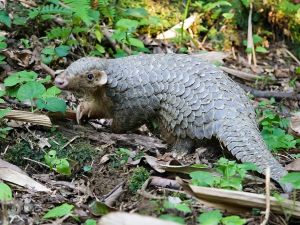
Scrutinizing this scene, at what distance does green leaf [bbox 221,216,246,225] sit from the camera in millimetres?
3139

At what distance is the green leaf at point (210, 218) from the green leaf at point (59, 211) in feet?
2.47

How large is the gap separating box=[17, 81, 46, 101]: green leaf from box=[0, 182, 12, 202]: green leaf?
1088mm

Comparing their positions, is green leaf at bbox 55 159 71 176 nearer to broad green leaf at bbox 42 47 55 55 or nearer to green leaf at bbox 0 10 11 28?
broad green leaf at bbox 42 47 55 55

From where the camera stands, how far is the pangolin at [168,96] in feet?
14.4

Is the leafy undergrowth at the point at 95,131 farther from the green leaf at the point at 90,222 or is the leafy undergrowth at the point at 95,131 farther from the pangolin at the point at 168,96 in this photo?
the pangolin at the point at 168,96

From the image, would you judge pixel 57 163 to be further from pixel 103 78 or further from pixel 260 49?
pixel 260 49

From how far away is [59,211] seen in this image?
3.37m

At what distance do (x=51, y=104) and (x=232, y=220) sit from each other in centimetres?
206

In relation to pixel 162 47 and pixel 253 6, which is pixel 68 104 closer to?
pixel 162 47

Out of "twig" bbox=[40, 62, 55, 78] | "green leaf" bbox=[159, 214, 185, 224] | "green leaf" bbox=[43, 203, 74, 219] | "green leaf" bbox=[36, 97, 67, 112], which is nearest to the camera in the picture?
"green leaf" bbox=[159, 214, 185, 224]

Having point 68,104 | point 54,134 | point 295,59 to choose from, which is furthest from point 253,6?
point 54,134

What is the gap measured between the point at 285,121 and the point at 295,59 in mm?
2558

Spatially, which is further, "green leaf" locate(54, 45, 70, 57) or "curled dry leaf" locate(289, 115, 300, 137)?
"green leaf" locate(54, 45, 70, 57)

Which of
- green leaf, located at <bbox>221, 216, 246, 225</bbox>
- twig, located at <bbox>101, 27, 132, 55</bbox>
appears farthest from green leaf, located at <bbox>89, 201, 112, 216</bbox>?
twig, located at <bbox>101, 27, 132, 55</bbox>
